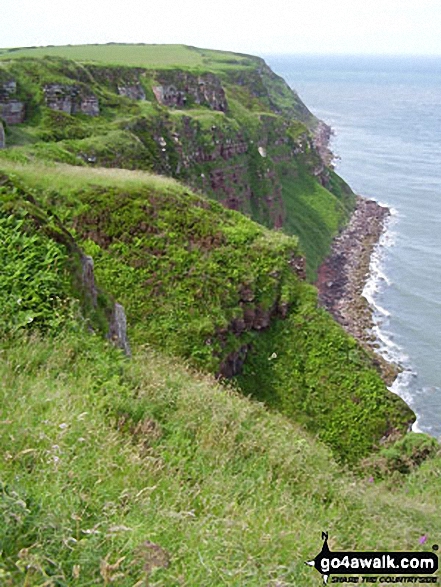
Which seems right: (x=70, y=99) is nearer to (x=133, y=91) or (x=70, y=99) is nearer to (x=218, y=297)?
(x=133, y=91)

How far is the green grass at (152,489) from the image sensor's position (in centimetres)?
429

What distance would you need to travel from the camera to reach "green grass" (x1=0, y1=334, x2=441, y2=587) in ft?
14.1

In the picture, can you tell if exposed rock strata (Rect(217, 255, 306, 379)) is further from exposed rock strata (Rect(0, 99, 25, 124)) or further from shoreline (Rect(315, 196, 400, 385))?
exposed rock strata (Rect(0, 99, 25, 124))

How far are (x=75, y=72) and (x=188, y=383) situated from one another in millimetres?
48756

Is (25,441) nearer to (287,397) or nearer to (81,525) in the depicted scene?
(81,525)

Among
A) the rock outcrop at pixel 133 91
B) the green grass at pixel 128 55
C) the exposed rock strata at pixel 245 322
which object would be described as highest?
the green grass at pixel 128 55

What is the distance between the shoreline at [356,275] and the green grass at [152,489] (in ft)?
114

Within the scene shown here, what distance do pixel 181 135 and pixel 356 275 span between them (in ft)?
90.8

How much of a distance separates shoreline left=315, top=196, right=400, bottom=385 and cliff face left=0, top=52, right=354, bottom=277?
1.98 meters

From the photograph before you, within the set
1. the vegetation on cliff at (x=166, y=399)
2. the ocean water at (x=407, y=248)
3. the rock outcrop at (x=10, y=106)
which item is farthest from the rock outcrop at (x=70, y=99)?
the ocean water at (x=407, y=248)

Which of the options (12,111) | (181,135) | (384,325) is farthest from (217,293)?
(384,325)

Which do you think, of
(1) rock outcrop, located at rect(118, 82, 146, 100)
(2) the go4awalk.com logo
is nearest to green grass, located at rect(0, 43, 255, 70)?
(1) rock outcrop, located at rect(118, 82, 146, 100)

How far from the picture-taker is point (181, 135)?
5397cm

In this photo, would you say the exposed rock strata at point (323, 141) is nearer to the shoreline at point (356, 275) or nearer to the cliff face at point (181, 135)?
the cliff face at point (181, 135)
